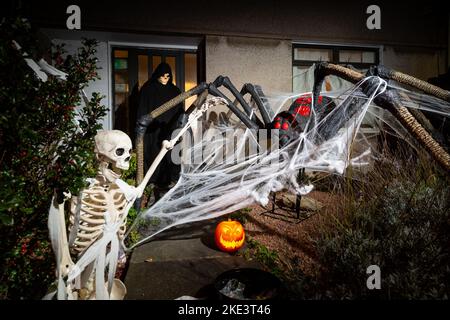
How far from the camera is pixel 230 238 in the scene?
3.44 meters

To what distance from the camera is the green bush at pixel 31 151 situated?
1.79 meters

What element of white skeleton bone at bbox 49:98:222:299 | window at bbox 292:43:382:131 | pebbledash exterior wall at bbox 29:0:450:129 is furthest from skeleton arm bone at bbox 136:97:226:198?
window at bbox 292:43:382:131

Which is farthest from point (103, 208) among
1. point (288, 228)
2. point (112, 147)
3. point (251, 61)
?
point (251, 61)

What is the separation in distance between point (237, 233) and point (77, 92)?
2.29 m

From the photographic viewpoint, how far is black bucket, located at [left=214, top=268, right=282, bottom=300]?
2381 millimetres

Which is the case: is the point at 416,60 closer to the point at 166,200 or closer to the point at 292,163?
the point at 292,163

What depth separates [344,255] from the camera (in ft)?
9.27

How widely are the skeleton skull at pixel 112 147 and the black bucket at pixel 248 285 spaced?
1.34 meters

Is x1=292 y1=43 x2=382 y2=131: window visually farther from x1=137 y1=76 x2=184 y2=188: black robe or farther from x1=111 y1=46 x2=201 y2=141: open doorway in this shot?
x1=137 y1=76 x2=184 y2=188: black robe

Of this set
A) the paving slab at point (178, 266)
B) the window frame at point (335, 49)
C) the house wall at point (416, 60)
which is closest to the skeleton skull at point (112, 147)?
the paving slab at point (178, 266)

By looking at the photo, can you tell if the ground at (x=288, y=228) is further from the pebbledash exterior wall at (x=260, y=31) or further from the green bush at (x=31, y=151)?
the pebbledash exterior wall at (x=260, y=31)

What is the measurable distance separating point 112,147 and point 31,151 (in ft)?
1.94
